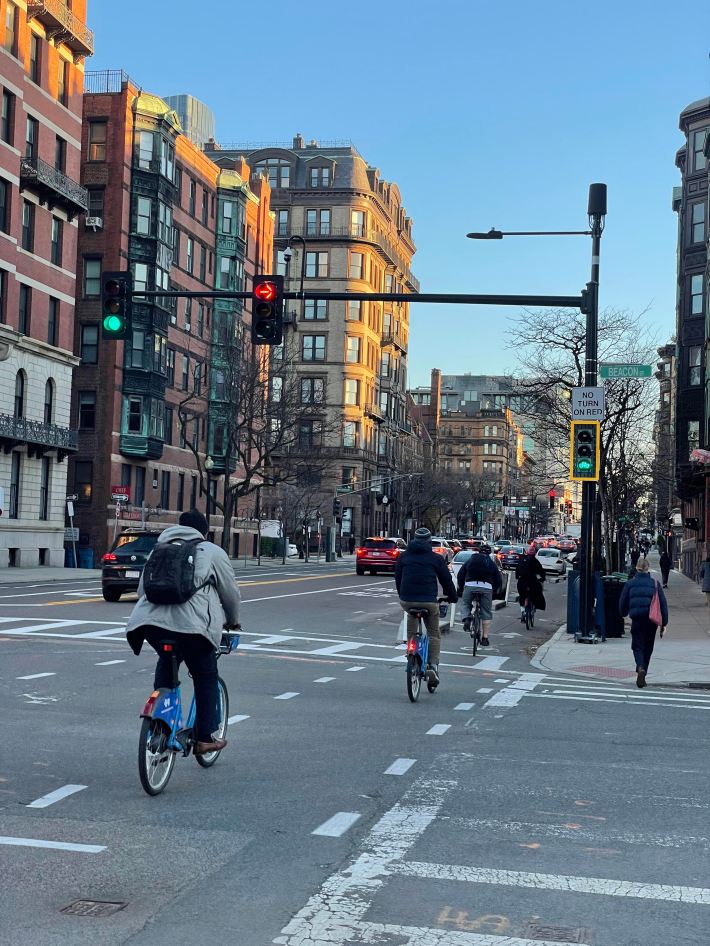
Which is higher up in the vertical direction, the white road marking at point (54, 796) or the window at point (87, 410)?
the window at point (87, 410)

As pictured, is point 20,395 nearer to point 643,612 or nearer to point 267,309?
point 267,309

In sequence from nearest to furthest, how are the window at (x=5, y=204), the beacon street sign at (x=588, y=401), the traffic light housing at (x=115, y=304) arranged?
the traffic light housing at (x=115, y=304), the beacon street sign at (x=588, y=401), the window at (x=5, y=204)

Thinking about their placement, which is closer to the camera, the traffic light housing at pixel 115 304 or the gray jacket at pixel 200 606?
the gray jacket at pixel 200 606

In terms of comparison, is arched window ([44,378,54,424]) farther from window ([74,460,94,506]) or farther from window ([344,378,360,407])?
window ([344,378,360,407])

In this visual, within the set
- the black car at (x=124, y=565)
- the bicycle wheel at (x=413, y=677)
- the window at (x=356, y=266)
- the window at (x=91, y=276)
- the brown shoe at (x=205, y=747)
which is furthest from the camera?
the window at (x=356, y=266)

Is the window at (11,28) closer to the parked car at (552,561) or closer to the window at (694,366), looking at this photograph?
the window at (694,366)

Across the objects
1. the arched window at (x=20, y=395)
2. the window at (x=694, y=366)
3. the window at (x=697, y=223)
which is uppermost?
the window at (x=697, y=223)

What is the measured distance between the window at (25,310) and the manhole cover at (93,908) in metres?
46.9

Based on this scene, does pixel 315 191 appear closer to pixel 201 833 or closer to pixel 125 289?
pixel 125 289

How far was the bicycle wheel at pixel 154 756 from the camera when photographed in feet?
26.3

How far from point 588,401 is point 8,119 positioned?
33.3 m

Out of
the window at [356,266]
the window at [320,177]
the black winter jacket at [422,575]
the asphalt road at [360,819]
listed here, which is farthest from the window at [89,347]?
the window at [320,177]

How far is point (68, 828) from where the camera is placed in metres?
7.28

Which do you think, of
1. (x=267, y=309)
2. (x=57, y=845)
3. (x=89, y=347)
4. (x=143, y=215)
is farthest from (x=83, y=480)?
(x=57, y=845)
